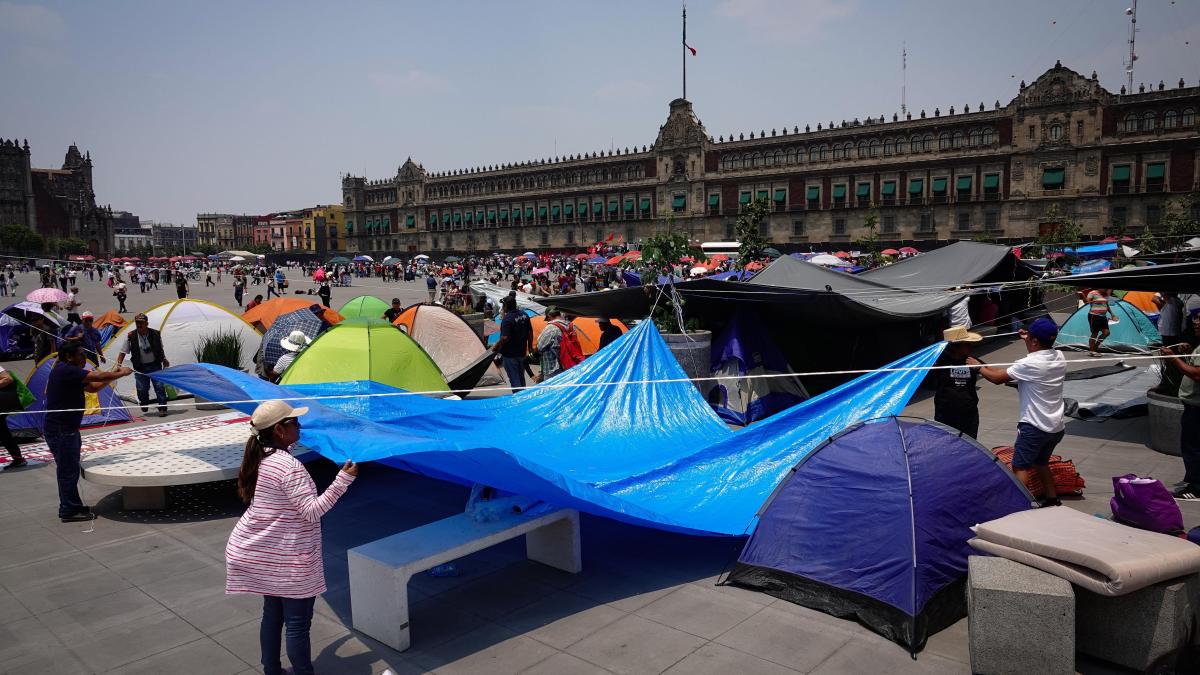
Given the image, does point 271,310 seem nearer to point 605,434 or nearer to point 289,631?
point 605,434

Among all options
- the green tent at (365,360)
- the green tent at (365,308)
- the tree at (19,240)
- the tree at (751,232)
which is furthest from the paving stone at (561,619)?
the tree at (19,240)

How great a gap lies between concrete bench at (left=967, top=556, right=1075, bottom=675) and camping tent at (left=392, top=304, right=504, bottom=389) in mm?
9352

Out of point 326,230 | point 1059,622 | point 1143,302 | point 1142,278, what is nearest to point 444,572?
point 1059,622

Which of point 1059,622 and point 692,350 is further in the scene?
point 692,350

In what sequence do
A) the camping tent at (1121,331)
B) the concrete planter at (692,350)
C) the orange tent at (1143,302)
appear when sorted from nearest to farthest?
the concrete planter at (692,350), the camping tent at (1121,331), the orange tent at (1143,302)

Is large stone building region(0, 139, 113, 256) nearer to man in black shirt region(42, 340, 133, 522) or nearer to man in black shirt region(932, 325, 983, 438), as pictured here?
man in black shirt region(42, 340, 133, 522)

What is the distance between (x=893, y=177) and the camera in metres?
52.8

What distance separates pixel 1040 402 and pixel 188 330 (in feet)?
40.6

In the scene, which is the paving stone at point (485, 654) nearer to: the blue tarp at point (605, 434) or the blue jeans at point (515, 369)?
the blue tarp at point (605, 434)

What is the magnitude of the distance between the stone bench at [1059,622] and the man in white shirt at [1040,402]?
1619 millimetres

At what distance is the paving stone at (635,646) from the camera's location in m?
3.83

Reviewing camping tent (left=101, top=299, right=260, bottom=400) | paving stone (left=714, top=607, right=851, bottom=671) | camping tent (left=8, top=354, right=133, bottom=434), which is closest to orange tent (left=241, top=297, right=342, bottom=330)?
camping tent (left=101, top=299, right=260, bottom=400)

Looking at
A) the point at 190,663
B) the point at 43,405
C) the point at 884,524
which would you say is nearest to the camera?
the point at 190,663

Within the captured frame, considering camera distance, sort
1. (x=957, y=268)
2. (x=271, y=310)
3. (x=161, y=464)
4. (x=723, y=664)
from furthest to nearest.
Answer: (x=271, y=310) < (x=957, y=268) < (x=161, y=464) < (x=723, y=664)
